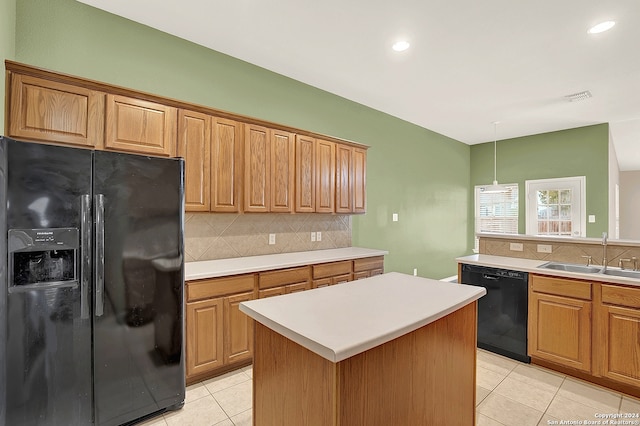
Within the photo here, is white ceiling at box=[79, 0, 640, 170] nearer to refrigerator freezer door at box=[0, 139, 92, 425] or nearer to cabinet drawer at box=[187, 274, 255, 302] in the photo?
refrigerator freezer door at box=[0, 139, 92, 425]

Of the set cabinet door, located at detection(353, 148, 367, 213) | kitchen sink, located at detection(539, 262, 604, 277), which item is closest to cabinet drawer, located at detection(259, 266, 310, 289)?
cabinet door, located at detection(353, 148, 367, 213)

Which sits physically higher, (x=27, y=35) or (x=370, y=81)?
(x=370, y=81)

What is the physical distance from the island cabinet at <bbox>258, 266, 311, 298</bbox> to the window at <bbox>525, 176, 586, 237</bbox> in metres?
5.26

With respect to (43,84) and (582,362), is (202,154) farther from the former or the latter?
(582,362)

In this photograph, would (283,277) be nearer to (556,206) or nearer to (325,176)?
(325,176)

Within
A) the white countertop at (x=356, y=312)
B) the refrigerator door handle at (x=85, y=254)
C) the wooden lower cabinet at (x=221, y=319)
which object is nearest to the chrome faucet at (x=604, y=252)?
the white countertop at (x=356, y=312)

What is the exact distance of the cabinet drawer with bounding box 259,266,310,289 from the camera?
8.66 ft

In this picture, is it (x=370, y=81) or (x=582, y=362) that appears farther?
(x=370, y=81)

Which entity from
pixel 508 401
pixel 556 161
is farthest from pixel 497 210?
pixel 508 401

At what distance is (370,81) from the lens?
3.61 metres

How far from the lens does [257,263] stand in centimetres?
276

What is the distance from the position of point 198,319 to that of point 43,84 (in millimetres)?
1903

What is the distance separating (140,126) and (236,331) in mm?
1818

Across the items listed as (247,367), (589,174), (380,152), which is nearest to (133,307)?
(247,367)
